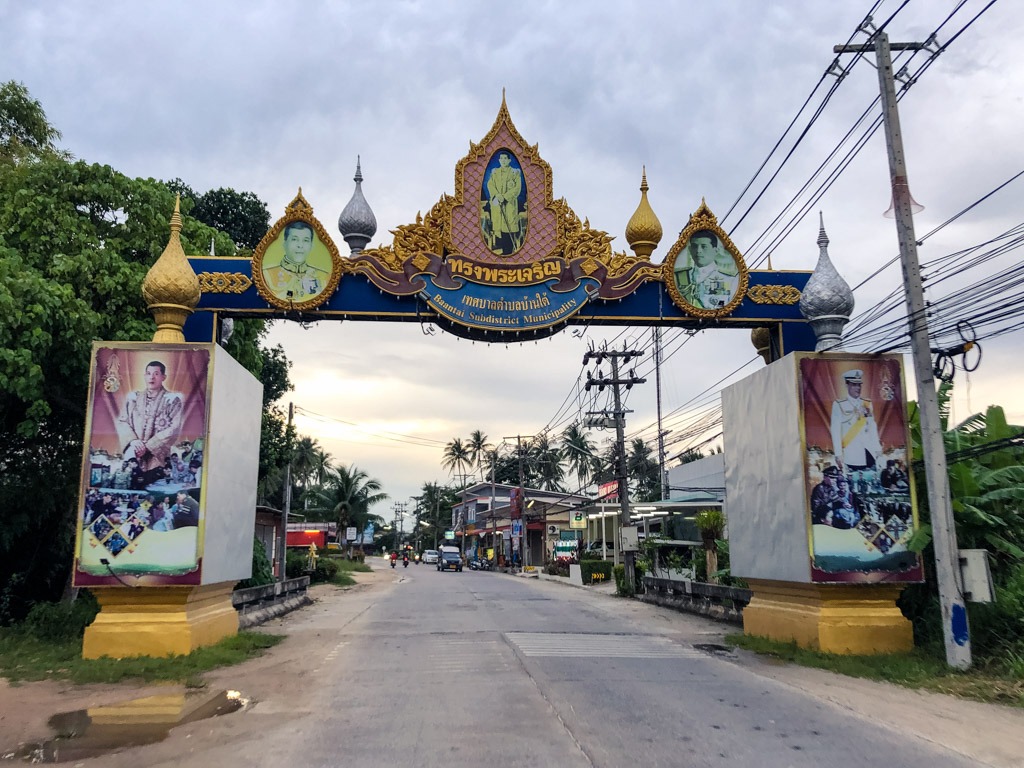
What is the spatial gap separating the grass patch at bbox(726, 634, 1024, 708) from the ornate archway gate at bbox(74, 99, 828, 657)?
199 inches

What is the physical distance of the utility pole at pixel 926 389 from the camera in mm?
10258

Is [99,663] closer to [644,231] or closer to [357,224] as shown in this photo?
[357,224]

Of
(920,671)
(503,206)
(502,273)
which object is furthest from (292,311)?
(920,671)

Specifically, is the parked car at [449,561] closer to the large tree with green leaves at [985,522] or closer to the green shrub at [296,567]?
the green shrub at [296,567]

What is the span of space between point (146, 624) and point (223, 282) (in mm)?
5298

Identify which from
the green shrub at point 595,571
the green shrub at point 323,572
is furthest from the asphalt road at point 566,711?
the green shrub at point 323,572

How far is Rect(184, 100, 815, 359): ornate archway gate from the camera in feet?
44.1

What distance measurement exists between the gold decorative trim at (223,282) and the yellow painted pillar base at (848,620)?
9.67 m

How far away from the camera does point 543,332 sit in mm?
13781

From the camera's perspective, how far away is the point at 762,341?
15.2 meters

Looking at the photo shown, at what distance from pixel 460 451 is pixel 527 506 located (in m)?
30.3

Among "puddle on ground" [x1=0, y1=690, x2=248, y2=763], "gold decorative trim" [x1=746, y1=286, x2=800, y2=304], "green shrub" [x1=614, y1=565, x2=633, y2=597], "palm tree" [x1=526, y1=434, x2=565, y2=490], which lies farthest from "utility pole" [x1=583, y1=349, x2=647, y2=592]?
"palm tree" [x1=526, y1=434, x2=565, y2=490]

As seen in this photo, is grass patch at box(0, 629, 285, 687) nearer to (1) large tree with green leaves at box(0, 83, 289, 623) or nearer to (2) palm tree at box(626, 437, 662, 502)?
(1) large tree with green leaves at box(0, 83, 289, 623)

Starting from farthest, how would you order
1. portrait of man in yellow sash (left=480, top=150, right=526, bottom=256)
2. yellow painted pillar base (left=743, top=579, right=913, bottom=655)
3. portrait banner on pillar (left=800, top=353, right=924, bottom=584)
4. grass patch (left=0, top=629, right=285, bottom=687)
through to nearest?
portrait of man in yellow sash (left=480, top=150, right=526, bottom=256) < portrait banner on pillar (left=800, top=353, right=924, bottom=584) < yellow painted pillar base (left=743, top=579, right=913, bottom=655) < grass patch (left=0, top=629, right=285, bottom=687)
